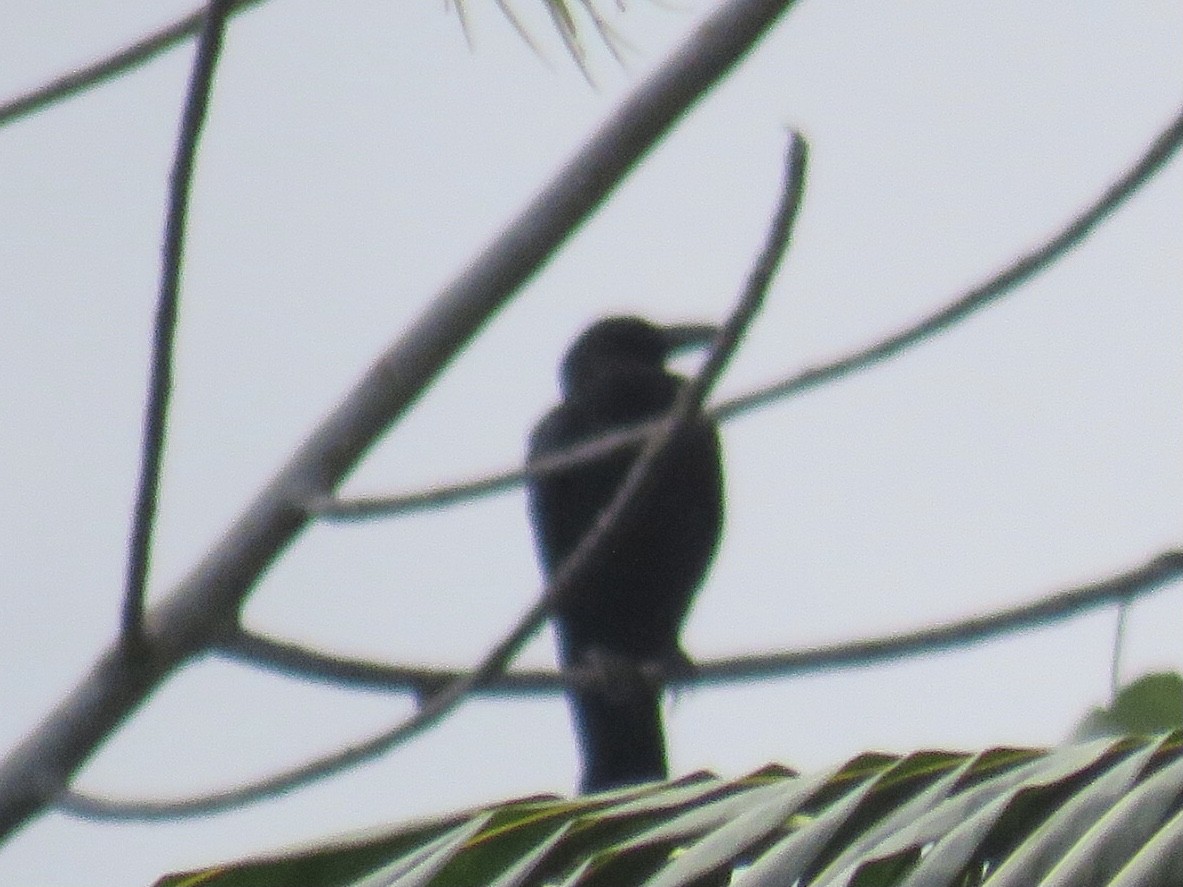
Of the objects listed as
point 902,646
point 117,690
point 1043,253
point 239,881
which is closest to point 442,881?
point 239,881

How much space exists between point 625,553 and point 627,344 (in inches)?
25.1

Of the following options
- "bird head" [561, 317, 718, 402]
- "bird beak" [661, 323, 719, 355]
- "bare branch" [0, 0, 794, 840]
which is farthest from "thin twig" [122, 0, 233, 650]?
"bird beak" [661, 323, 719, 355]

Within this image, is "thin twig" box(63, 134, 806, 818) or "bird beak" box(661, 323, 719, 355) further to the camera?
"bird beak" box(661, 323, 719, 355)

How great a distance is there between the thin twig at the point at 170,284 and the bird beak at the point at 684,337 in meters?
3.94

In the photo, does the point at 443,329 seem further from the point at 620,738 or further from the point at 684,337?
the point at 684,337

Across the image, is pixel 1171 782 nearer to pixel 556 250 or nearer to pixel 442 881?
pixel 442 881

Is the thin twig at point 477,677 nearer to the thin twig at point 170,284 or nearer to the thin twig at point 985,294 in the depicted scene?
the thin twig at point 985,294

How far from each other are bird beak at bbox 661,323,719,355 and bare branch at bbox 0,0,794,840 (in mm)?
3600

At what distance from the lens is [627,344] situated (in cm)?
580

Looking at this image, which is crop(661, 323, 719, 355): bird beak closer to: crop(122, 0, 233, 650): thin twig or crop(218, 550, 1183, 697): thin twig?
crop(218, 550, 1183, 697): thin twig

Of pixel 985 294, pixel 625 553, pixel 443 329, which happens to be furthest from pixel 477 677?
pixel 625 553

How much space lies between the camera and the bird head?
227 inches

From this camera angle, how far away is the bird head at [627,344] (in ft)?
18.9

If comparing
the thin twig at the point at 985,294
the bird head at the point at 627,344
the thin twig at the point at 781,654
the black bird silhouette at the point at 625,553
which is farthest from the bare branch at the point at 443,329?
the bird head at the point at 627,344
